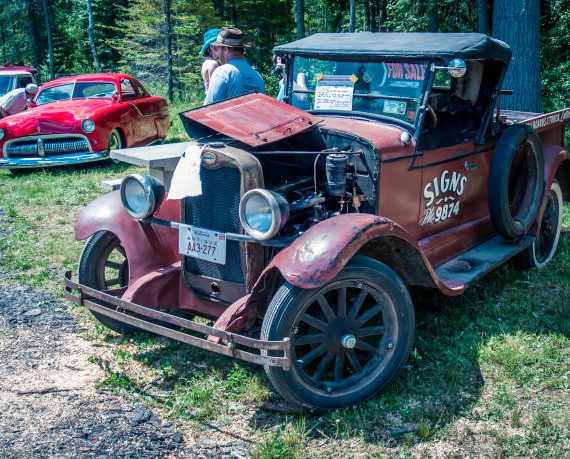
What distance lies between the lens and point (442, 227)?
4.35 metres

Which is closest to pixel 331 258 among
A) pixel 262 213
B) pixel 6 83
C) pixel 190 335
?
pixel 262 213

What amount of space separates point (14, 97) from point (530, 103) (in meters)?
8.95

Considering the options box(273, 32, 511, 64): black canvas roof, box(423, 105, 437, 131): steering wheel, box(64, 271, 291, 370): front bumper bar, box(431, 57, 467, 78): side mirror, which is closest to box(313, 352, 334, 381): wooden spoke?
box(64, 271, 291, 370): front bumper bar

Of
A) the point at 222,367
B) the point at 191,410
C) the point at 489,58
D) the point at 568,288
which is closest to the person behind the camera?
the point at 191,410

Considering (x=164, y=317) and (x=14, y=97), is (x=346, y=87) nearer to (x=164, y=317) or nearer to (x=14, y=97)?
(x=164, y=317)

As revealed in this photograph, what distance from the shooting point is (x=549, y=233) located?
527cm

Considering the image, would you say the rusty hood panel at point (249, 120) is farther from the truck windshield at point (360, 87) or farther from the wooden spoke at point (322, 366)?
the wooden spoke at point (322, 366)

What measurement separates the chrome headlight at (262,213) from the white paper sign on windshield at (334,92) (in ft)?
4.42

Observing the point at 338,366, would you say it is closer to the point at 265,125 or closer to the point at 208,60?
the point at 265,125

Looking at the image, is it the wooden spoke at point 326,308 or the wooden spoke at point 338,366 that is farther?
the wooden spoke at point 338,366

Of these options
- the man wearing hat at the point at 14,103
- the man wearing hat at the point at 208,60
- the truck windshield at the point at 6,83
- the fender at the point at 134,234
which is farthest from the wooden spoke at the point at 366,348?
the truck windshield at the point at 6,83

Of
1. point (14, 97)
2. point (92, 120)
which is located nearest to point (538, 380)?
point (92, 120)

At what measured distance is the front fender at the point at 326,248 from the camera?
291 cm

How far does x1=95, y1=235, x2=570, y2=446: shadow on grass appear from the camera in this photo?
3.11 m
